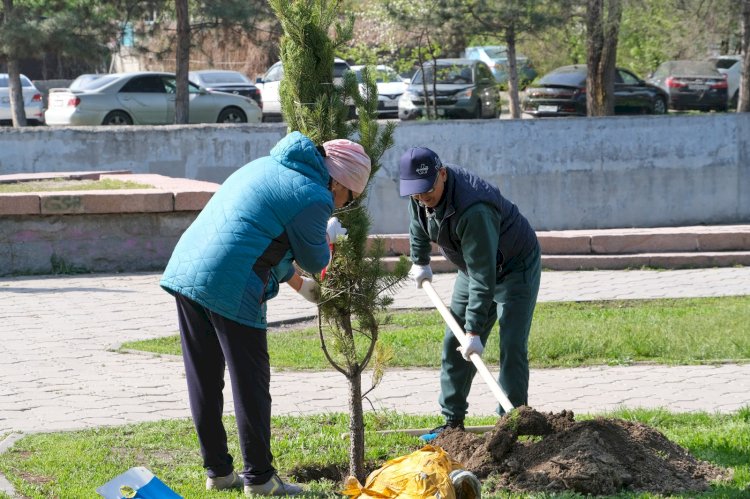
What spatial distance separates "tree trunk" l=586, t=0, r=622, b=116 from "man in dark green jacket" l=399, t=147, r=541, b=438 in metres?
15.0

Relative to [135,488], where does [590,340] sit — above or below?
below

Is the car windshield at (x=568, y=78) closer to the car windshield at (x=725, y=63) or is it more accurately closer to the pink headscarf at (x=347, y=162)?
the car windshield at (x=725, y=63)

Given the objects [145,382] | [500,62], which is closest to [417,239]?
[145,382]

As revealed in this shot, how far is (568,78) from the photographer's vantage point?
27391 millimetres

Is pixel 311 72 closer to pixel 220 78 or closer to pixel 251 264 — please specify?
pixel 251 264

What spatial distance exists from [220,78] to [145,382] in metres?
23.8

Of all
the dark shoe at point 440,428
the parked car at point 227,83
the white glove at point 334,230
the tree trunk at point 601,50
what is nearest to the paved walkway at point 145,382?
the dark shoe at point 440,428

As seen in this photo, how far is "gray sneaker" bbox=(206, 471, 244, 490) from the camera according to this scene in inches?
194

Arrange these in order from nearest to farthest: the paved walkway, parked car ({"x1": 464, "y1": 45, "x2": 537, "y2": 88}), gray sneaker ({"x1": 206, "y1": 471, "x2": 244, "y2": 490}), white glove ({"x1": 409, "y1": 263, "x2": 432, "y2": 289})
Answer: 1. gray sneaker ({"x1": 206, "y1": 471, "x2": 244, "y2": 490})
2. white glove ({"x1": 409, "y1": 263, "x2": 432, "y2": 289})
3. the paved walkway
4. parked car ({"x1": 464, "y1": 45, "x2": 537, "y2": 88})

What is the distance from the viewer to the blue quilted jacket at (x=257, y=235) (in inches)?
178

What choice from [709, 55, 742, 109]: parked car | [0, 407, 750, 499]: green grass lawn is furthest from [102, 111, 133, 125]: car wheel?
[0, 407, 750, 499]: green grass lawn

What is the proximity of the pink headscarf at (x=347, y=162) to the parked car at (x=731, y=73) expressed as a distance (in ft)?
93.2

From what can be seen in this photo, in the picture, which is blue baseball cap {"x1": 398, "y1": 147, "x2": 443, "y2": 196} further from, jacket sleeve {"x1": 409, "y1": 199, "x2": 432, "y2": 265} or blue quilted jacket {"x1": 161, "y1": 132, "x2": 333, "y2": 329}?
blue quilted jacket {"x1": 161, "y1": 132, "x2": 333, "y2": 329}

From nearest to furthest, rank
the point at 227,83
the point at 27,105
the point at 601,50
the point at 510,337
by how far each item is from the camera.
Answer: the point at 510,337 → the point at 601,50 → the point at 27,105 → the point at 227,83
